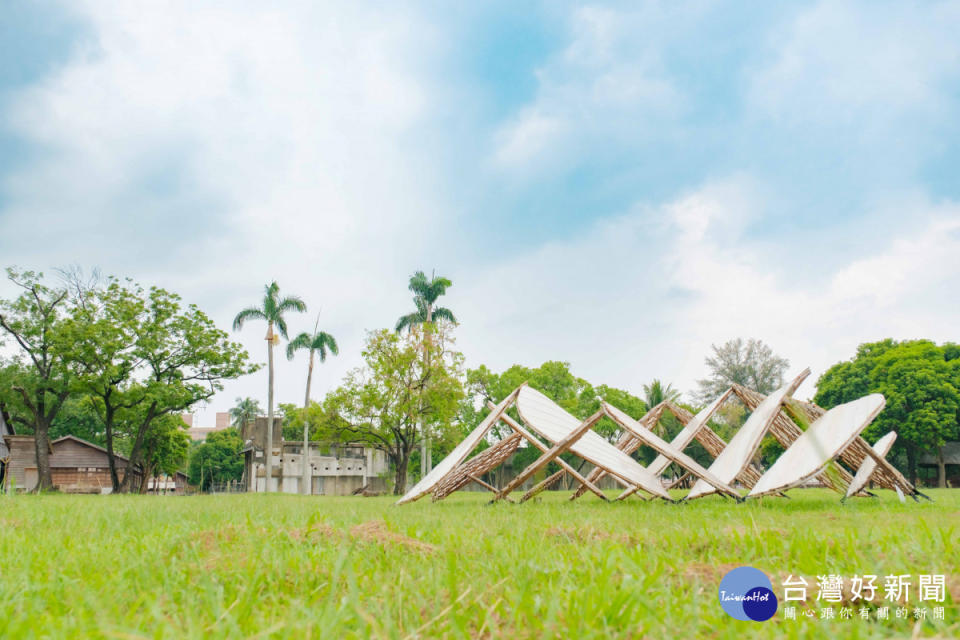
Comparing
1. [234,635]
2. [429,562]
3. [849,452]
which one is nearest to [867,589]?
[429,562]

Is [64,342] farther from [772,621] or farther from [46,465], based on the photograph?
[772,621]

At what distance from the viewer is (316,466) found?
54.1 meters

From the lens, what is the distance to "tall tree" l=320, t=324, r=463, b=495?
1182 inches

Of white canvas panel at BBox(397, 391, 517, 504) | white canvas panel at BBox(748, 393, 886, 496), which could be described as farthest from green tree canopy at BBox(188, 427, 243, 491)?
white canvas panel at BBox(748, 393, 886, 496)

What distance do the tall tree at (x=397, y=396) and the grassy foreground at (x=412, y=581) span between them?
25.9 metres

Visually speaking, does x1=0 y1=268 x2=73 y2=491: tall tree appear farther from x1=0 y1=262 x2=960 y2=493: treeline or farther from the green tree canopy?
the green tree canopy

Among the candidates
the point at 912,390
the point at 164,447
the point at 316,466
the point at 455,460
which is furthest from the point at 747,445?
the point at 316,466

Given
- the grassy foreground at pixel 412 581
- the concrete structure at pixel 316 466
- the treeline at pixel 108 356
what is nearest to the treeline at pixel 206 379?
the treeline at pixel 108 356

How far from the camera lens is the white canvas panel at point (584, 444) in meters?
9.20

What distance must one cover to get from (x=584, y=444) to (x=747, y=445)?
253 cm

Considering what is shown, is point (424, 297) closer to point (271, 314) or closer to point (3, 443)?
point (271, 314)

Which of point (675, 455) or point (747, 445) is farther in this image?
point (747, 445)

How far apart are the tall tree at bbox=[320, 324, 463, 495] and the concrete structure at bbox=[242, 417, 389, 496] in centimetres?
2144

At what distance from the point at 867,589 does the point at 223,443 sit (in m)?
74.2
